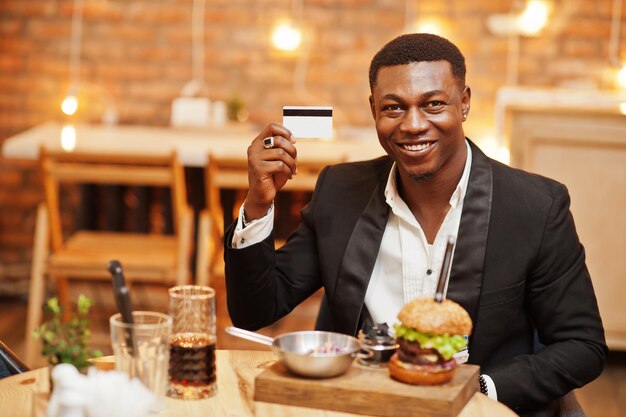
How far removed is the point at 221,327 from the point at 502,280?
7.43 ft

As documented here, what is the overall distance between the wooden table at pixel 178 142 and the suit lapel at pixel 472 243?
167 cm

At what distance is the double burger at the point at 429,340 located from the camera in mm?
1561

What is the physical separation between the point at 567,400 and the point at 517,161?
2.06 meters

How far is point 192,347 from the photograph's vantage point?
160 centimetres

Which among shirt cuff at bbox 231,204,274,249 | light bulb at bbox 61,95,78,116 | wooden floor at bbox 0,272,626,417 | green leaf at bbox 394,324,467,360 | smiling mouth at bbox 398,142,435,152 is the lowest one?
wooden floor at bbox 0,272,626,417

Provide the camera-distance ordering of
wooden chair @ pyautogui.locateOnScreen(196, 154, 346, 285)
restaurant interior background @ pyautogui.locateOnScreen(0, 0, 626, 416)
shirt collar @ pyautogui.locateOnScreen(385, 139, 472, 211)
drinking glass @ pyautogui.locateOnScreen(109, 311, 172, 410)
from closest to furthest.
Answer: drinking glass @ pyautogui.locateOnScreen(109, 311, 172, 410) < shirt collar @ pyautogui.locateOnScreen(385, 139, 472, 211) < wooden chair @ pyautogui.locateOnScreen(196, 154, 346, 285) < restaurant interior background @ pyautogui.locateOnScreen(0, 0, 626, 416)

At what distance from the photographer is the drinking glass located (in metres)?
1.50

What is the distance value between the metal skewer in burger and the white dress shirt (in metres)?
0.46

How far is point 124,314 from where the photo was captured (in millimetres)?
1496

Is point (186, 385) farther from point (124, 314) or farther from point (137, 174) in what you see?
point (137, 174)

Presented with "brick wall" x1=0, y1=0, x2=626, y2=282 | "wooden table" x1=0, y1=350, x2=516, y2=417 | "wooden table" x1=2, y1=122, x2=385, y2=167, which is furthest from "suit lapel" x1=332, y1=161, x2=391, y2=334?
"brick wall" x1=0, y1=0, x2=626, y2=282

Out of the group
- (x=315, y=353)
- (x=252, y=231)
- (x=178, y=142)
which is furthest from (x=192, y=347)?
(x=178, y=142)

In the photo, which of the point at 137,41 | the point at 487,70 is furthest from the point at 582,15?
the point at 137,41

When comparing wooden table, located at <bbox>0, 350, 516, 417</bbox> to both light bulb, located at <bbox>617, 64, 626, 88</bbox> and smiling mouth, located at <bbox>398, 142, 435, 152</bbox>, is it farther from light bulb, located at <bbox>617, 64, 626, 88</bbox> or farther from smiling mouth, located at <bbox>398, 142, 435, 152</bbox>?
light bulb, located at <bbox>617, 64, 626, 88</bbox>
